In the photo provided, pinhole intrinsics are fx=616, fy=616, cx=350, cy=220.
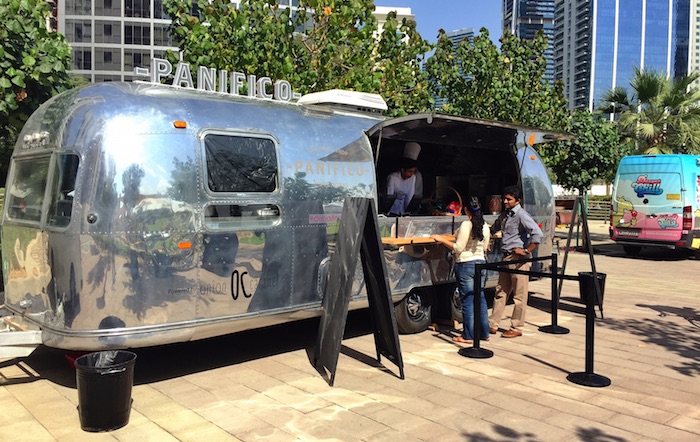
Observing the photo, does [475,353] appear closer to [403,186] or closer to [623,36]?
[403,186]

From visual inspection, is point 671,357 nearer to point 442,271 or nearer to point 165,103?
point 442,271

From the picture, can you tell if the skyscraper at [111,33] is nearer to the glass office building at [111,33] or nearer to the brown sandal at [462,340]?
the glass office building at [111,33]

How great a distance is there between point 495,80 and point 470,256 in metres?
11.0

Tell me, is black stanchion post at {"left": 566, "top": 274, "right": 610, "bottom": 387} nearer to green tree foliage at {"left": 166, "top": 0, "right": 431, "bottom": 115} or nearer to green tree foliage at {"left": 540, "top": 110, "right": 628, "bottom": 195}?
green tree foliage at {"left": 166, "top": 0, "right": 431, "bottom": 115}

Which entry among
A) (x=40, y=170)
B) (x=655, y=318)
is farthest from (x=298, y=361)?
(x=655, y=318)

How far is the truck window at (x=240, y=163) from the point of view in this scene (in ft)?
18.7

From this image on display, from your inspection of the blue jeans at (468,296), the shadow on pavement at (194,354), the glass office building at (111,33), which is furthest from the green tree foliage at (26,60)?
the glass office building at (111,33)

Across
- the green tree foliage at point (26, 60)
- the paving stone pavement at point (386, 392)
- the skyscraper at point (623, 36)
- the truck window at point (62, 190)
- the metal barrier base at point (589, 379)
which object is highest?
the skyscraper at point (623, 36)

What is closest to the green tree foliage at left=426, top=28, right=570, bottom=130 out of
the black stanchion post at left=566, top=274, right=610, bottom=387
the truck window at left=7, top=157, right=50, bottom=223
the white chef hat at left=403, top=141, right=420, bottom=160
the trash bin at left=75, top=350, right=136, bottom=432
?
the white chef hat at left=403, top=141, right=420, bottom=160

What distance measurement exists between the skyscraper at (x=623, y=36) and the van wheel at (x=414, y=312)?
511 ft

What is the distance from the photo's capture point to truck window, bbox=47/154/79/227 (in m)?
5.25

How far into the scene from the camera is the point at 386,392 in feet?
18.3

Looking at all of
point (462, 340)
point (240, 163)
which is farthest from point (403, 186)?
point (240, 163)

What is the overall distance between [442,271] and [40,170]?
4693 millimetres
